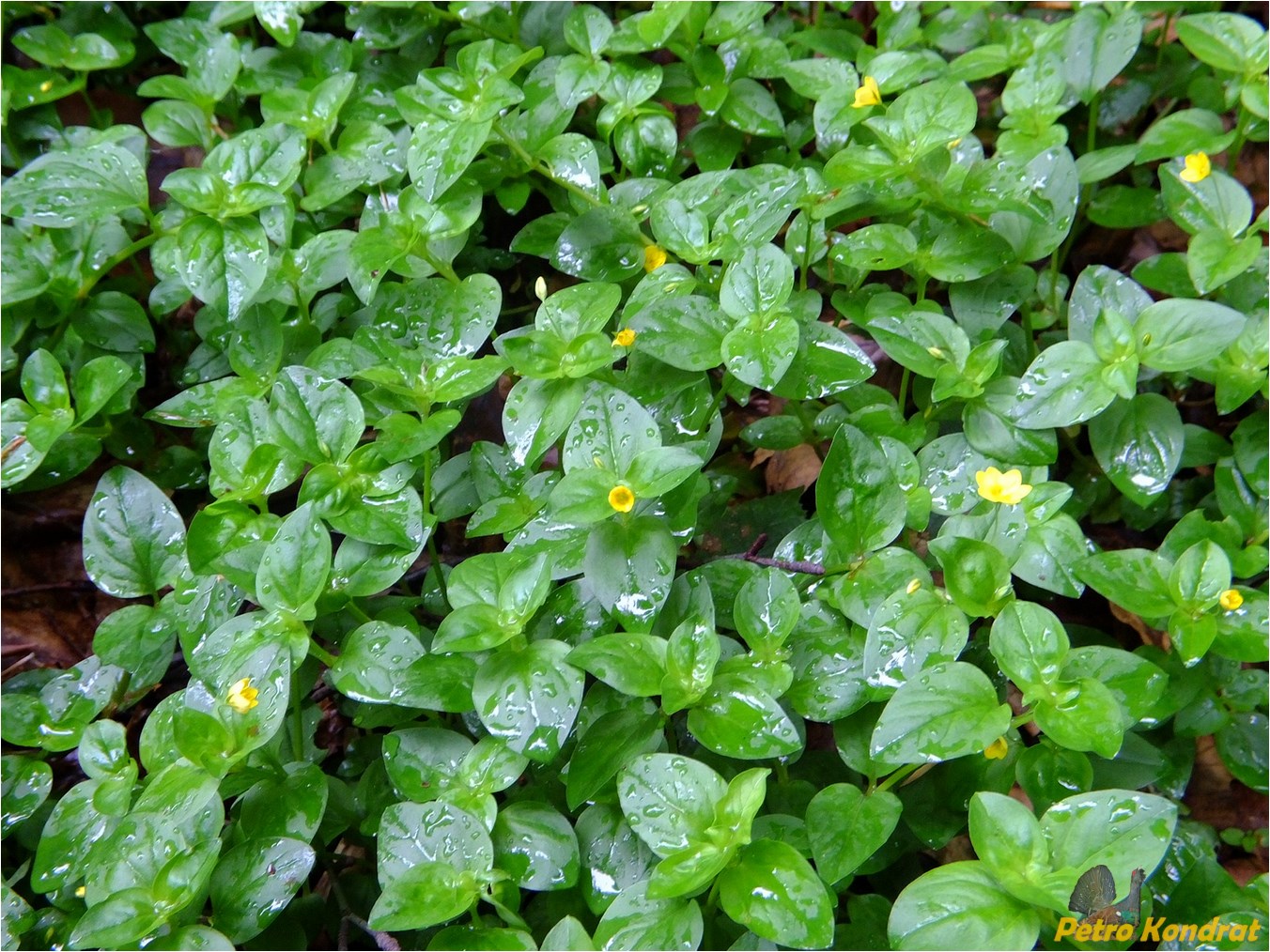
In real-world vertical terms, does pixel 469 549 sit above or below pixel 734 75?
below

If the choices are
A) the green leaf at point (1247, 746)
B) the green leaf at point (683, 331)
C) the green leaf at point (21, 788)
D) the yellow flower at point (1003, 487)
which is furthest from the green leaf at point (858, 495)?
the green leaf at point (21, 788)

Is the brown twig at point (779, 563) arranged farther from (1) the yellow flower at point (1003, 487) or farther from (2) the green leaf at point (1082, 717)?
(2) the green leaf at point (1082, 717)

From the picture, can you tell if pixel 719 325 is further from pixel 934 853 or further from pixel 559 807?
pixel 934 853

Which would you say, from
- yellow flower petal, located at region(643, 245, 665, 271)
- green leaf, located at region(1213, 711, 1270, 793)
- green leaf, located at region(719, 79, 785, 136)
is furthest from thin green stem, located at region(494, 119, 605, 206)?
green leaf, located at region(1213, 711, 1270, 793)

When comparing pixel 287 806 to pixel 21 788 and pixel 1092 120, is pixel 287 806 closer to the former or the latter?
pixel 21 788

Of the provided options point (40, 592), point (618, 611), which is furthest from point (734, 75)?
point (40, 592)

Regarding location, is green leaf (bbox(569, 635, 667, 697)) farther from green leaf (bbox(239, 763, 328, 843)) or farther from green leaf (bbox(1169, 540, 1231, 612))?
green leaf (bbox(1169, 540, 1231, 612))
